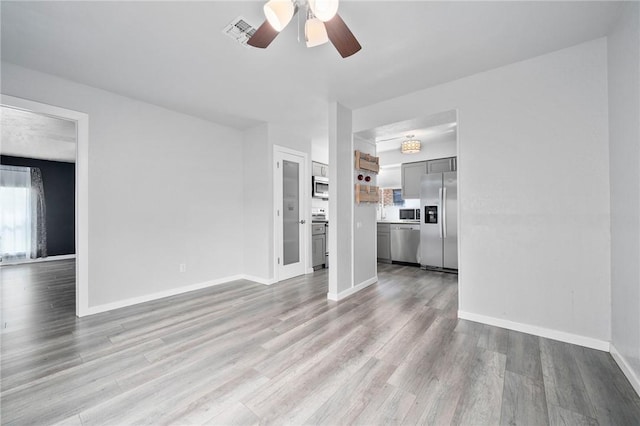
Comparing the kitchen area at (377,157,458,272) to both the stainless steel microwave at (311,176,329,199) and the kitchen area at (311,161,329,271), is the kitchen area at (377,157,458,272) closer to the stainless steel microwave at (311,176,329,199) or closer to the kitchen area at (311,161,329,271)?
the kitchen area at (311,161,329,271)

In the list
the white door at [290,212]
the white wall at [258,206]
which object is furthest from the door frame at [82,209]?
the white door at [290,212]

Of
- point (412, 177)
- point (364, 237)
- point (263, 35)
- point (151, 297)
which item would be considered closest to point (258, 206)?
point (364, 237)

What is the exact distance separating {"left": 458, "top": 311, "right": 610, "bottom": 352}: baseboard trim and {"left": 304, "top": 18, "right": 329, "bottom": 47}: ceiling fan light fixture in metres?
2.95

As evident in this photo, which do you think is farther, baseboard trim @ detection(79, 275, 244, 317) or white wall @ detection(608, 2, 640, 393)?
baseboard trim @ detection(79, 275, 244, 317)

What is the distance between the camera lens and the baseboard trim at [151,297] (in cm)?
297

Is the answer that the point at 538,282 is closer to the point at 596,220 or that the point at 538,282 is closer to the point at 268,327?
the point at 596,220

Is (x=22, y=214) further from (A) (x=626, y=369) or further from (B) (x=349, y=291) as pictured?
(A) (x=626, y=369)

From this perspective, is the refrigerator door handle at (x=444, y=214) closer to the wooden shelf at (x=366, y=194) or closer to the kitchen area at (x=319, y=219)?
the wooden shelf at (x=366, y=194)

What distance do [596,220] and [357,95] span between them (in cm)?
264

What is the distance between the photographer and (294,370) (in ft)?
6.14

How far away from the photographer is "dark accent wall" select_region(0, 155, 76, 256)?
6.65m

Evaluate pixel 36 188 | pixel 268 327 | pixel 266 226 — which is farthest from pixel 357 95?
pixel 36 188

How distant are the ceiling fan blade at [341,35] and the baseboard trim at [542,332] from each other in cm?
279

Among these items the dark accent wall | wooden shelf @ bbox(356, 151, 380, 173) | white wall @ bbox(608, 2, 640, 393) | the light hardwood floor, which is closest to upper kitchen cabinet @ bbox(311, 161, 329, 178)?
wooden shelf @ bbox(356, 151, 380, 173)
